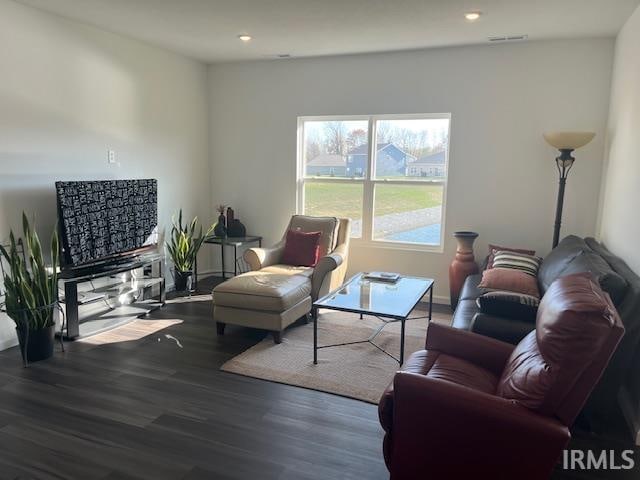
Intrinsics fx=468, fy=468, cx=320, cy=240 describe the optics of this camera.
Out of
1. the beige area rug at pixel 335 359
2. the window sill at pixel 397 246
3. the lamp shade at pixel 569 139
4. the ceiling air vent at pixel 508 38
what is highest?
the ceiling air vent at pixel 508 38

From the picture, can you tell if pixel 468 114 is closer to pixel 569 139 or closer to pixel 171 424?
pixel 569 139

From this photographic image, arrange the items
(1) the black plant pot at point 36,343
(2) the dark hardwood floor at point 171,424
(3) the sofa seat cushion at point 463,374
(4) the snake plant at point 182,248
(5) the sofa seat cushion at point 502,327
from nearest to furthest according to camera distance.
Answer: (3) the sofa seat cushion at point 463,374 → (2) the dark hardwood floor at point 171,424 → (5) the sofa seat cushion at point 502,327 → (1) the black plant pot at point 36,343 → (4) the snake plant at point 182,248

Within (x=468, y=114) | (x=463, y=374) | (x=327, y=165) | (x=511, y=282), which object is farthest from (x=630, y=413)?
(x=327, y=165)

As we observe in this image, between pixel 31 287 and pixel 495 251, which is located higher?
pixel 495 251

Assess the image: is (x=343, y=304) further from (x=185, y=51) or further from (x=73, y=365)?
(x=185, y=51)

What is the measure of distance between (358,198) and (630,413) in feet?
10.8

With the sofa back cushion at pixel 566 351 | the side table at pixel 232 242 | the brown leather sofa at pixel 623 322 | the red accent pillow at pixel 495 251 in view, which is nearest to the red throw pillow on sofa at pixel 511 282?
the brown leather sofa at pixel 623 322

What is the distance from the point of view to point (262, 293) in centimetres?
367

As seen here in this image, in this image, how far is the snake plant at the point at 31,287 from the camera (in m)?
3.16

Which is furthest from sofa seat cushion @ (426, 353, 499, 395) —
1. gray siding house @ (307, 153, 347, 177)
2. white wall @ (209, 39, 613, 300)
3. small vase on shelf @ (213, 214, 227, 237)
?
small vase on shelf @ (213, 214, 227, 237)

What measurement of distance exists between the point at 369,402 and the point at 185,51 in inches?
159

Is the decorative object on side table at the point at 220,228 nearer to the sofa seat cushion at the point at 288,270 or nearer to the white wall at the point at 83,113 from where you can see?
the white wall at the point at 83,113

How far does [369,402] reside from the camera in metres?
2.83

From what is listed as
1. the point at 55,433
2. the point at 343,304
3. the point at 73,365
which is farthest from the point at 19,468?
the point at 343,304
